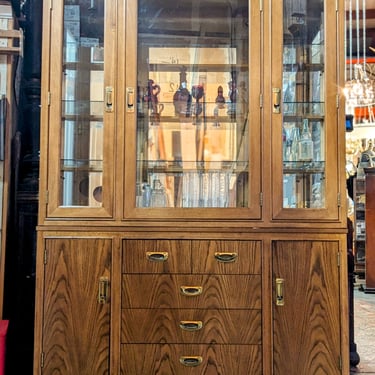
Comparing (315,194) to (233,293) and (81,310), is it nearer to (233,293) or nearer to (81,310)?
(233,293)

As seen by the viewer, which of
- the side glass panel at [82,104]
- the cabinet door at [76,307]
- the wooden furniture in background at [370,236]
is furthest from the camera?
the wooden furniture in background at [370,236]

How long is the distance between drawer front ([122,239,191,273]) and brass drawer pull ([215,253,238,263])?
0.13m

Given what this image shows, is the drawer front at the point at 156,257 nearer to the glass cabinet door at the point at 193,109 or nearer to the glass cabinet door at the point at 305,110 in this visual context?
the glass cabinet door at the point at 193,109

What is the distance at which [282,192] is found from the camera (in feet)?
6.56

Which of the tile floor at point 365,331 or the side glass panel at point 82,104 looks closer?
the side glass panel at point 82,104

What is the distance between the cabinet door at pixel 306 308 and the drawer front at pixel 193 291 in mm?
122

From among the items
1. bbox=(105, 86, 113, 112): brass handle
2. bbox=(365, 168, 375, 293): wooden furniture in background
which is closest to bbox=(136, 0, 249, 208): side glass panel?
bbox=(105, 86, 113, 112): brass handle

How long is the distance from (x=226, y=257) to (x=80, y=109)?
953 mm

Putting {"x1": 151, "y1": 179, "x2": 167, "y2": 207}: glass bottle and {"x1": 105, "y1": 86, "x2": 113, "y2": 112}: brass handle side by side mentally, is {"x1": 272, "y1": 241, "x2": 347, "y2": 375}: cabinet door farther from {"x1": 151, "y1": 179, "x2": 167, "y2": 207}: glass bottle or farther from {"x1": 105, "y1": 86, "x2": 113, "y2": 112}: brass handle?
{"x1": 105, "y1": 86, "x2": 113, "y2": 112}: brass handle

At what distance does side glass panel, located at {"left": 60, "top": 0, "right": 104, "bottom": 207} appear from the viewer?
6.66 ft

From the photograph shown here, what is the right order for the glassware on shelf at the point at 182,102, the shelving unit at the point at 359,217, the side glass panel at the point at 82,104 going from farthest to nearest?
1. the shelving unit at the point at 359,217
2. the glassware on shelf at the point at 182,102
3. the side glass panel at the point at 82,104

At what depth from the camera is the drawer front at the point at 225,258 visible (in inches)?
76.9

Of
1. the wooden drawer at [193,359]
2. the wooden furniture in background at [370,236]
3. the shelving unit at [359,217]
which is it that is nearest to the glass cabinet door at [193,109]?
the wooden drawer at [193,359]

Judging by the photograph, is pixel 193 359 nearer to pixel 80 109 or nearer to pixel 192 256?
pixel 192 256
